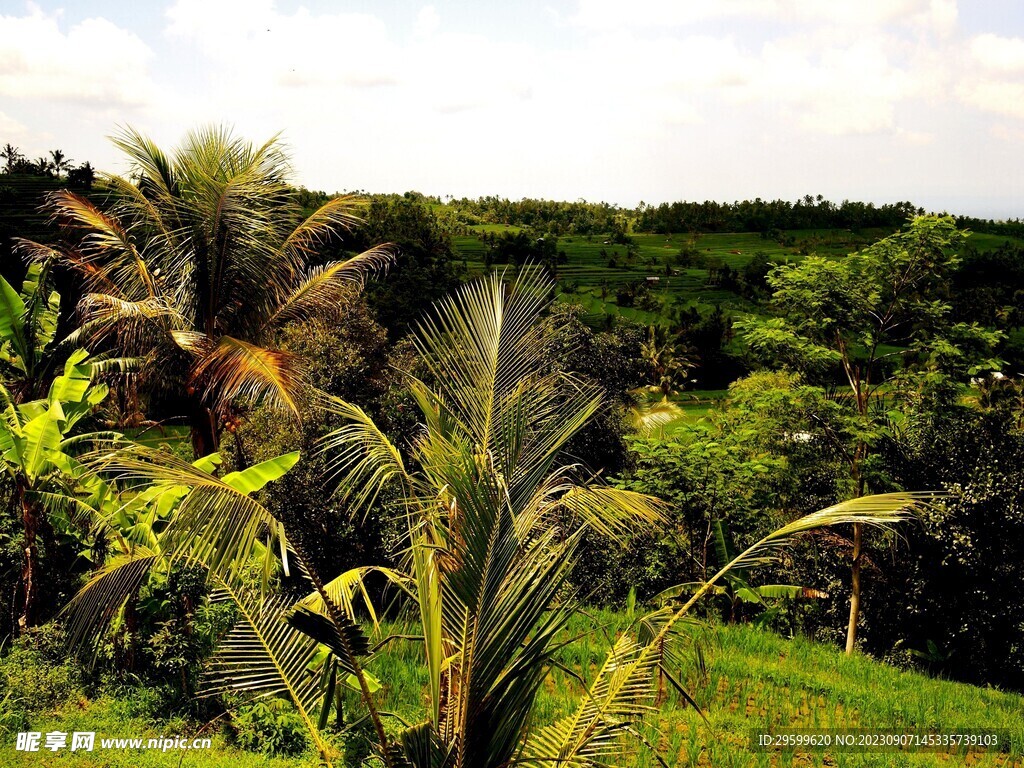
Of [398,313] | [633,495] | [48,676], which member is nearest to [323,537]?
[48,676]

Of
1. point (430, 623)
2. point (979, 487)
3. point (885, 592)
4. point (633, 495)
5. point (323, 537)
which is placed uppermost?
point (633, 495)

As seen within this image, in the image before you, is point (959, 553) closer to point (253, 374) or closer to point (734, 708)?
point (734, 708)

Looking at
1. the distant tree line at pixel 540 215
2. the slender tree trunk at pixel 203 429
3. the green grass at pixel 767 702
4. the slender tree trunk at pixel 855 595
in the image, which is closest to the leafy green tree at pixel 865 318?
the slender tree trunk at pixel 855 595

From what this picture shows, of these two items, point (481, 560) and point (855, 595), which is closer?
point (481, 560)

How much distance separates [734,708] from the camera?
6906mm

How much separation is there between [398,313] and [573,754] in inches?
1168

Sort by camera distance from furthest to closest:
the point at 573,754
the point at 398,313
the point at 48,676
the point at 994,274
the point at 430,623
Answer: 1. the point at 994,274
2. the point at 398,313
3. the point at 48,676
4. the point at 573,754
5. the point at 430,623

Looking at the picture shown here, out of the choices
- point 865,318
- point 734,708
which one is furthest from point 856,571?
point 734,708

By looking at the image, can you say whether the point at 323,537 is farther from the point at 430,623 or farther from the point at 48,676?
the point at 430,623

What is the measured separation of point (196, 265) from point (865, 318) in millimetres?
10169

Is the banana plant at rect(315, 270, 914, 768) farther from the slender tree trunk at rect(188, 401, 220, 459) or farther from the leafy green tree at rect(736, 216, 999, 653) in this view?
the leafy green tree at rect(736, 216, 999, 653)

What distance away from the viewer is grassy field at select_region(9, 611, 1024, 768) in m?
5.66

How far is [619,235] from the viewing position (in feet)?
286

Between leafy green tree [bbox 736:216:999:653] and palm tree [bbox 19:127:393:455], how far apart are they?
7.36 metres
